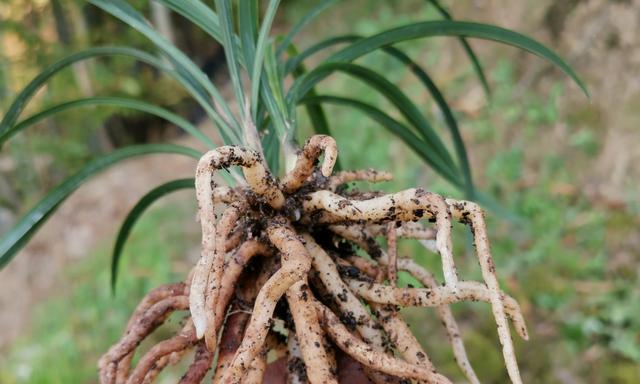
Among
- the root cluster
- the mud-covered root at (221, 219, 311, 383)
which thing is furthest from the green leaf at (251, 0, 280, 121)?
the mud-covered root at (221, 219, 311, 383)

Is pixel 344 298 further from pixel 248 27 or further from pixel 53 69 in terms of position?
pixel 53 69

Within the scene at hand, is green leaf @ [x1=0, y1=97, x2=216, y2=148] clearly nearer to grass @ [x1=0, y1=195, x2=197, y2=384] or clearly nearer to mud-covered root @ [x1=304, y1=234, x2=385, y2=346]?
mud-covered root @ [x1=304, y1=234, x2=385, y2=346]

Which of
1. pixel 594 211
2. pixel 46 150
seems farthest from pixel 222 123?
pixel 46 150

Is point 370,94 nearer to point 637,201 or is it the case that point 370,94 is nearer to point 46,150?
point 637,201

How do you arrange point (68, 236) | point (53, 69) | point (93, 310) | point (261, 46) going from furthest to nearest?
point (68, 236) → point (93, 310) → point (53, 69) → point (261, 46)

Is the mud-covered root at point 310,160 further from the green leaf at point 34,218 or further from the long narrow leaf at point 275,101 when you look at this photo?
the green leaf at point 34,218

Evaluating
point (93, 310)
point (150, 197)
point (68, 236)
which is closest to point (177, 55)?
point (150, 197)
